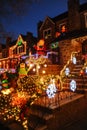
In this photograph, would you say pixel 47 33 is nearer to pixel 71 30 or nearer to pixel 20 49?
pixel 71 30

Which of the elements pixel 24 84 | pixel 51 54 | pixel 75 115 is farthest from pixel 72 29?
pixel 75 115

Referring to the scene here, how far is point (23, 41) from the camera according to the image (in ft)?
97.8

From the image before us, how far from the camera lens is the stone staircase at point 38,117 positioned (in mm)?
7237

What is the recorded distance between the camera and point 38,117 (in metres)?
7.68

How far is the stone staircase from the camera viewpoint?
7.24m

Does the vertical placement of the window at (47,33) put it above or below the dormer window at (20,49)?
above

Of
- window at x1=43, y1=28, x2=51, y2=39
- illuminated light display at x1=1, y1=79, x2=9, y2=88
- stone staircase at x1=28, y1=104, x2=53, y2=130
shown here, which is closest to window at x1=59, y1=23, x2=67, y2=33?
window at x1=43, y1=28, x2=51, y2=39

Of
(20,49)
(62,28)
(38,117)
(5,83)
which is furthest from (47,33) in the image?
(38,117)

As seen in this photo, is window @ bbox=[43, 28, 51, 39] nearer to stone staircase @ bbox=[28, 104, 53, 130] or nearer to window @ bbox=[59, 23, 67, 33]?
window @ bbox=[59, 23, 67, 33]

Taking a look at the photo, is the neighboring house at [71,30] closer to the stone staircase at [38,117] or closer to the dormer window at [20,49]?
the stone staircase at [38,117]

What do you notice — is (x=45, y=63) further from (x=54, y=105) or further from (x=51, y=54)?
(x=54, y=105)

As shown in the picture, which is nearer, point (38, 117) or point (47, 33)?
point (38, 117)

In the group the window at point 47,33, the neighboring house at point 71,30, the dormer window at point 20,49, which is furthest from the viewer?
the dormer window at point 20,49

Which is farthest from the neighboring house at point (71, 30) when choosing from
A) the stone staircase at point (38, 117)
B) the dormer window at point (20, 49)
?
the dormer window at point (20, 49)
